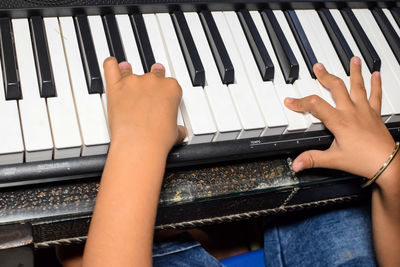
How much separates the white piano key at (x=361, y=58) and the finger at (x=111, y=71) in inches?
20.0

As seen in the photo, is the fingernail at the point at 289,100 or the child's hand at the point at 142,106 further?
the fingernail at the point at 289,100

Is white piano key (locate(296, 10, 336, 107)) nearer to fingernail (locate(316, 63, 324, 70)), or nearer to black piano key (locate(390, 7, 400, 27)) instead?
fingernail (locate(316, 63, 324, 70))

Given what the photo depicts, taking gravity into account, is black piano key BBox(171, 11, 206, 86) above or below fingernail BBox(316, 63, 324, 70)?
above

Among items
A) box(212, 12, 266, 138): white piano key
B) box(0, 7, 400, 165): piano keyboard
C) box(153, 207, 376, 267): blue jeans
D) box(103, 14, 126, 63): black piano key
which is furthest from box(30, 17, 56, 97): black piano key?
box(153, 207, 376, 267): blue jeans

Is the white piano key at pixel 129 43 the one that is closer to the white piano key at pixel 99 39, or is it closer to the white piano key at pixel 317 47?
the white piano key at pixel 99 39

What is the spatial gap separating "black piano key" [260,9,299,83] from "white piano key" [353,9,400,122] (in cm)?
20

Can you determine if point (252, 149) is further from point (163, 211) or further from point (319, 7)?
point (319, 7)

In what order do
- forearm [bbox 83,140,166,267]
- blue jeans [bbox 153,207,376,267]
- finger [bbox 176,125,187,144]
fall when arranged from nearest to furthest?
forearm [bbox 83,140,166,267] < finger [bbox 176,125,187,144] < blue jeans [bbox 153,207,376,267]

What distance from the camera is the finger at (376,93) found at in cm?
102

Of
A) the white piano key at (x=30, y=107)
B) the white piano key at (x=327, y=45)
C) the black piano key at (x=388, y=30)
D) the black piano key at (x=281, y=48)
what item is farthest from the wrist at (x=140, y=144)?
the black piano key at (x=388, y=30)

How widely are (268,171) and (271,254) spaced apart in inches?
11.6

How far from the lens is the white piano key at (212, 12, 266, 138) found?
93cm

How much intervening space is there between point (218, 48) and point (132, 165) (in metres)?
0.32

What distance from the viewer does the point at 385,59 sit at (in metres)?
1.12
